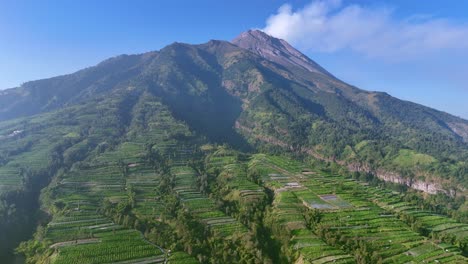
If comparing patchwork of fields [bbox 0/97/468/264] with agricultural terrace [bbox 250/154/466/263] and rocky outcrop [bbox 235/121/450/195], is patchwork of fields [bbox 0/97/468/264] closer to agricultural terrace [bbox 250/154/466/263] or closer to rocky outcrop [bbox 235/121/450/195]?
agricultural terrace [bbox 250/154/466/263]

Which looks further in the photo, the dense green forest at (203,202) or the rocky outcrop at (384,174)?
the rocky outcrop at (384,174)

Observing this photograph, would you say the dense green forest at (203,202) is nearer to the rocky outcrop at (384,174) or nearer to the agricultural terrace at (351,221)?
the agricultural terrace at (351,221)

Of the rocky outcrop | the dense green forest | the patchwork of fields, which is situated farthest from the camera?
the rocky outcrop

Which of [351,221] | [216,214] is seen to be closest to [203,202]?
[216,214]

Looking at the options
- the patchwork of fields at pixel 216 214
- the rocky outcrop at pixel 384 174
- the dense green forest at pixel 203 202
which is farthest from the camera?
the rocky outcrop at pixel 384 174

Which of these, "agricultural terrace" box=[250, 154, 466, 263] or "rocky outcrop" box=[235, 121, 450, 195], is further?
"rocky outcrop" box=[235, 121, 450, 195]

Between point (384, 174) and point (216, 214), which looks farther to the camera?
point (384, 174)

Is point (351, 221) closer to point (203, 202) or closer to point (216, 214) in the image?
point (216, 214)

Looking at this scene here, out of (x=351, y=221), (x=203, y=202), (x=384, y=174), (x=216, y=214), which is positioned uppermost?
(x=203, y=202)

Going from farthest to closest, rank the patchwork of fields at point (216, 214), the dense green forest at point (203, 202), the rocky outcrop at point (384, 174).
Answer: the rocky outcrop at point (384, 174) < the dense green forest at point (203, 202) < the patchwork of fields at point (216, 214)

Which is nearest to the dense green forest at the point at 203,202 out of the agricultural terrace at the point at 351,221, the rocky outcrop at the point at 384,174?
the agricultural terrace at the point at 351,221

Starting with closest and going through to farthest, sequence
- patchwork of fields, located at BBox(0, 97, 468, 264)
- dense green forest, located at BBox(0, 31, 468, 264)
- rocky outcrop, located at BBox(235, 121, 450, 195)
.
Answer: patchwork of fields, located at BBox(0, 97, 468, 264), dense green forest, located at BBox(0, 31, 468, 264), rocky outcrop, located at BBox(235, 121, 450, 195)

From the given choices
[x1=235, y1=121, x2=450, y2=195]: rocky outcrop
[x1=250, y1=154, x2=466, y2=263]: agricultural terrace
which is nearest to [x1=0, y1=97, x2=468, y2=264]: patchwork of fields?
[x1=250, y1=154, x2=466, y2=263]: agricultural terrace
